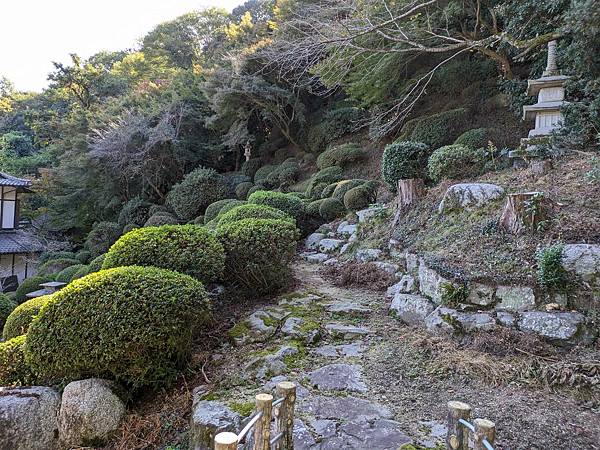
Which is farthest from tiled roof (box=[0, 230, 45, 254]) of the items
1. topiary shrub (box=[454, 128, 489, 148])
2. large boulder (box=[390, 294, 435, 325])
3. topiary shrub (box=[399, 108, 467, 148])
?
topiary shrub (box=[454, 128, 489, 148])

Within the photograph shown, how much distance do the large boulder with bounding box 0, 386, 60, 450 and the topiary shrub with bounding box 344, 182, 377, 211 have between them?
653 cm

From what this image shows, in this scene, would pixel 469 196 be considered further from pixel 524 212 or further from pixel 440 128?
pixel 440 128

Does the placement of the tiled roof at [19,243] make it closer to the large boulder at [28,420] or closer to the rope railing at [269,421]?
the large boulder at [28,420]

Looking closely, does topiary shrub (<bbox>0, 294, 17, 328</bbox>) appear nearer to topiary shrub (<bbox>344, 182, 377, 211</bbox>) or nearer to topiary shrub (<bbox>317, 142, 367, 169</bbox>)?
topiary shrub (<bbox>344, 182, 377, 211</bbox>)

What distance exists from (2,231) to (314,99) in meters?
13.5

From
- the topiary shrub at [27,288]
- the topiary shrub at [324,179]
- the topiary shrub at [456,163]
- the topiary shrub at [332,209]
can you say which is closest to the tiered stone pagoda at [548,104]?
the topiary shrub at [456,163]

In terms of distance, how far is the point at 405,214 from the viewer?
619cm

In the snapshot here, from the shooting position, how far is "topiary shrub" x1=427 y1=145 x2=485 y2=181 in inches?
253

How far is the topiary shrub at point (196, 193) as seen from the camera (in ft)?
42.6

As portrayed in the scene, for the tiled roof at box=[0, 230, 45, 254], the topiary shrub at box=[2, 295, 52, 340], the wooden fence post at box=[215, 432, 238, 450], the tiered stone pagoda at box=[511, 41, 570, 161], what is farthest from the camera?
the tiled roof at box=[0, 230, 45, 254]

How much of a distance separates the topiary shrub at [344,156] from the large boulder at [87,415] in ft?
32.3

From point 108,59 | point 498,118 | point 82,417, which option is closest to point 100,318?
point 82,417

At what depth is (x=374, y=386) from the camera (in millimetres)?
2879

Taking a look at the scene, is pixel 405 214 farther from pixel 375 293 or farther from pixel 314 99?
pixel 314 99
